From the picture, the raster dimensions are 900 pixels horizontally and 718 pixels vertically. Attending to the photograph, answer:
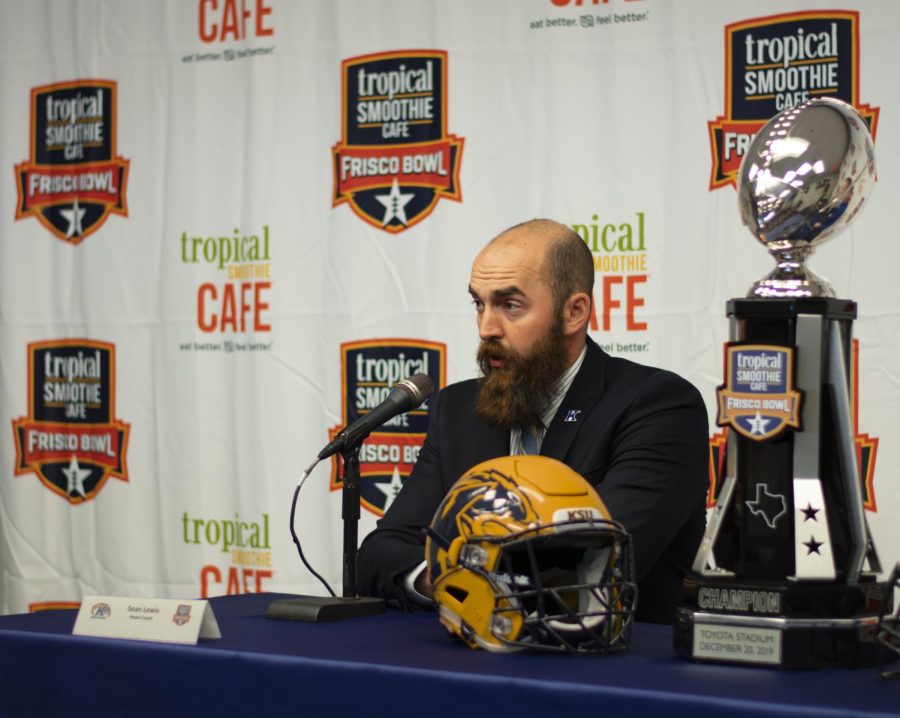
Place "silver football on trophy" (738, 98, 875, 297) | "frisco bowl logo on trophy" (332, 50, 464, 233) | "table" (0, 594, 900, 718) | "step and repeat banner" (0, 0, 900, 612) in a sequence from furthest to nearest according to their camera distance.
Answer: "frisco bowl logo on trophy" (332, 50, 464, 233)
"step and repeat banner" (0, 0, 900, 612)
"silver football on trophy" (738, 98, 875, 297)
"table" (0, 594, 900, 718)

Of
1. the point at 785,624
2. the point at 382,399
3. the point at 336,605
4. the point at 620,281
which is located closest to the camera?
the point at 785,624

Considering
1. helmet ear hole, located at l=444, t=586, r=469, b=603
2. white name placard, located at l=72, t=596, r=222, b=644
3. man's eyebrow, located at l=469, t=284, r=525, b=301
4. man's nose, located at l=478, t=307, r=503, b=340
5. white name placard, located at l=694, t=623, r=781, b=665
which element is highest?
man's eyebrow, located at l=469, t=284, r=525, b=301

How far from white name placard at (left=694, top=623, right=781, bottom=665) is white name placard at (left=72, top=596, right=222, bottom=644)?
1.96 feet

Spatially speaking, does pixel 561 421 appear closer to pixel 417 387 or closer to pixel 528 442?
pixel 528 442

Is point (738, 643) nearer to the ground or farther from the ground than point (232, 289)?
nearer to the ground

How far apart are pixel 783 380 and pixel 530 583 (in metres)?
0.36

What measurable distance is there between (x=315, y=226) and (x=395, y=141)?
1.16ft

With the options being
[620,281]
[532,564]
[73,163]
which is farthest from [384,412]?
[73,163]

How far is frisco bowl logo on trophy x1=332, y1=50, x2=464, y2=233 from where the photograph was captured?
3.51 meters

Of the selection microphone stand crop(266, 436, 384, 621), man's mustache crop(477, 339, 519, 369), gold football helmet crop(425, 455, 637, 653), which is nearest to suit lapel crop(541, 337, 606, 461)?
man's mustache crop(477, 339, 519, 369)

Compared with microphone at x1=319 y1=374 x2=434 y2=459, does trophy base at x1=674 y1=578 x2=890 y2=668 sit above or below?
below

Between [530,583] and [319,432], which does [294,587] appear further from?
[530,583]

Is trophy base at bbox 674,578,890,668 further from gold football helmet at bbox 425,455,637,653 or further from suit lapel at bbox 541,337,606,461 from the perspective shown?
suit lapel at bbox 541,337,606,461

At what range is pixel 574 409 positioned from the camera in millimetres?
2281
